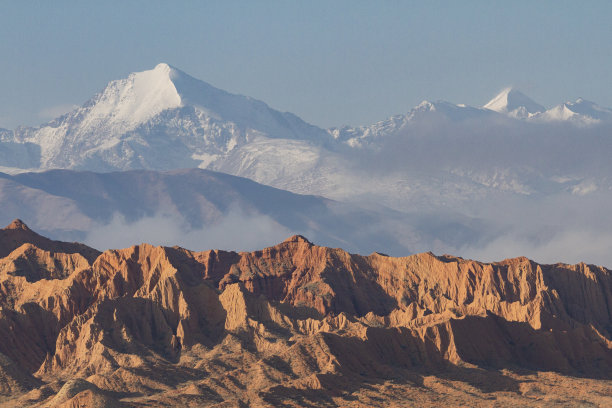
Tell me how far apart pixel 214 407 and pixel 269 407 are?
7209 mm

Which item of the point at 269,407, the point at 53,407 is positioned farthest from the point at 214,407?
the point at 53,407

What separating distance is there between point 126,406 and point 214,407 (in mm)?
11331

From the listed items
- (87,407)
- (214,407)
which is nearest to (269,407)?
(214,407)

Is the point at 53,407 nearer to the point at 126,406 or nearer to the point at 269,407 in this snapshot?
the point at 126,406

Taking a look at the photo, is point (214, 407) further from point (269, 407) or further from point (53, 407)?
point (53, 407)

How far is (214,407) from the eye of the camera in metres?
198

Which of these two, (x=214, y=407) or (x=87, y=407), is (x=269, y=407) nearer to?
(x=214, y=407)

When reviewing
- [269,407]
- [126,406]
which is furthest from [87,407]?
[269,407]

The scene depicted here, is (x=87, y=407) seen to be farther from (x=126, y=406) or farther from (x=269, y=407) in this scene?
(x=269, y=407)

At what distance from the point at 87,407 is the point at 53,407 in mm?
9115

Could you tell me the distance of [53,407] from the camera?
651 feet

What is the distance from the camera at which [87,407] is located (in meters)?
191

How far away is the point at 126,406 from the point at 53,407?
9724 mm
